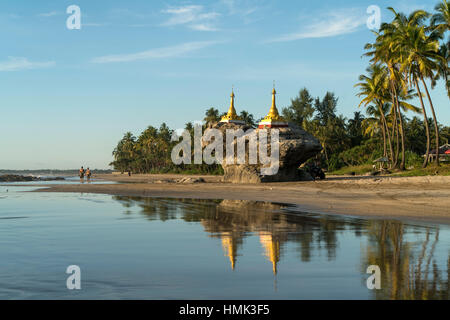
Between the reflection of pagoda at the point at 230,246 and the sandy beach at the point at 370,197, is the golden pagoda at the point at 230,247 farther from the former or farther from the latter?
the sandy beach at the point at 370,197

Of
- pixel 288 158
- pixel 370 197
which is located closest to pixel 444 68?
pixel 288 158

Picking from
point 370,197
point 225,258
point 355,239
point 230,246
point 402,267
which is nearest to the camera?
point 402,267

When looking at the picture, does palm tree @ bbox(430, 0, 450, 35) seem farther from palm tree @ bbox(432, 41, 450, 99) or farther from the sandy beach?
the sandy beach

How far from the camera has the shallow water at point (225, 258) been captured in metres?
5.54

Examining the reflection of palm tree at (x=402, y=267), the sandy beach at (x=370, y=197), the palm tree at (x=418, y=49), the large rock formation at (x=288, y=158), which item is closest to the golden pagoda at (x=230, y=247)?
the reflection of palm tree at (x=402, y=267)

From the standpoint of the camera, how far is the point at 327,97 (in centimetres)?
9319

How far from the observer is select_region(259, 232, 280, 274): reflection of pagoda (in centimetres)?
739

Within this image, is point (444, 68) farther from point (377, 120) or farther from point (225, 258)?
point (225, 258)

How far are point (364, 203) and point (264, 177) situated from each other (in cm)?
1611

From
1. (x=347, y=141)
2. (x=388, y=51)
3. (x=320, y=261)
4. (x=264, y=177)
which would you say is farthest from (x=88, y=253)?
(x=347, y=141)

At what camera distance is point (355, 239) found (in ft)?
31.0

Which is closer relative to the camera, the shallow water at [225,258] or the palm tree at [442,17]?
the shallow water at [225,258]

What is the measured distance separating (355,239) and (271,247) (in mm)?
2034
